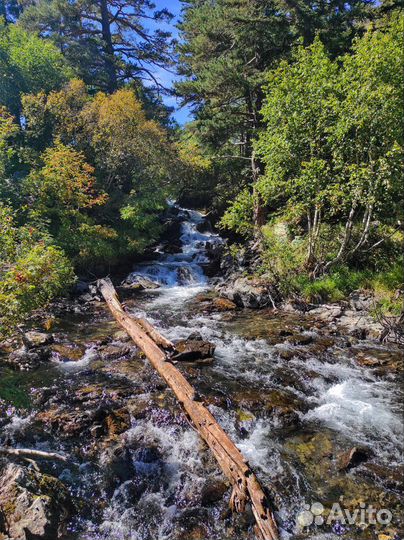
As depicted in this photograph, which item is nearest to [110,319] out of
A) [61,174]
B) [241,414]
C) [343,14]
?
[241,414]

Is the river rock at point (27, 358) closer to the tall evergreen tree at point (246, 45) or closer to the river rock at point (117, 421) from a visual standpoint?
the river rock at point (117, 421)

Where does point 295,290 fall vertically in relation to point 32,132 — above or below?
below

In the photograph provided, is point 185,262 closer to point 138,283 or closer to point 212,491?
point 138,283

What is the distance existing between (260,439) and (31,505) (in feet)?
12.9

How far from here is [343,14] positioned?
18062 millimetres

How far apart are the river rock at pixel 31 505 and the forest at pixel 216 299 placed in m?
0.03

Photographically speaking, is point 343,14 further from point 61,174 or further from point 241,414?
point 241,414

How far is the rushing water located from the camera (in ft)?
16.0

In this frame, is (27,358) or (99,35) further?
(99,35)

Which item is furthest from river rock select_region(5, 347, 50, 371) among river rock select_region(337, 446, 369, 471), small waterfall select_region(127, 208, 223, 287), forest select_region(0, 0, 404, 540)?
small waterfall select_region(127, 208, 223, 287)

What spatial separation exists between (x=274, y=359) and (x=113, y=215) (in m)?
16.7

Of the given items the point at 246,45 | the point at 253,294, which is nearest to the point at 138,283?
the point at 253,294

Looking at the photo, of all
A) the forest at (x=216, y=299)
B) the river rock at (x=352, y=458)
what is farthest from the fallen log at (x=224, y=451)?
the river rock at (x=352, y=458)

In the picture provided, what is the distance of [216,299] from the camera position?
16078 mm
